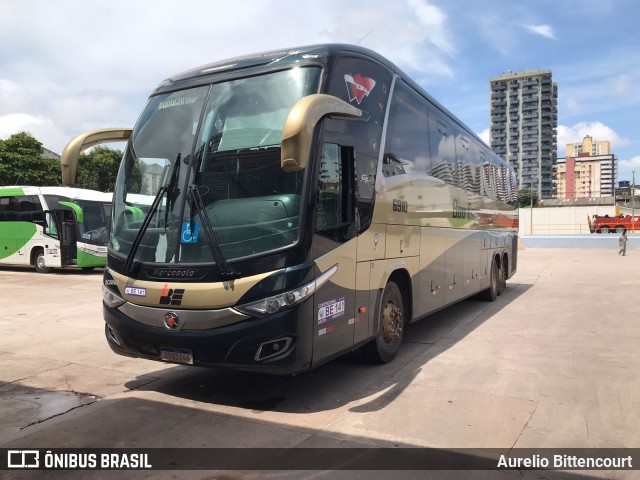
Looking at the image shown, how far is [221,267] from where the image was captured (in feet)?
14.2

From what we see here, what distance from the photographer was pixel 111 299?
5039mm

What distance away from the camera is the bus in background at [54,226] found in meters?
18.7

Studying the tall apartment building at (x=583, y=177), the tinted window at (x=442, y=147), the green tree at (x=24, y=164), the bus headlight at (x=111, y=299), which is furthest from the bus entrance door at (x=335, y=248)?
the tall apartment building at (x=583, y=177)

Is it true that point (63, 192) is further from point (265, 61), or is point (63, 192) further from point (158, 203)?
point (265, 61)

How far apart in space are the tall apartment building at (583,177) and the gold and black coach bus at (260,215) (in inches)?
6913

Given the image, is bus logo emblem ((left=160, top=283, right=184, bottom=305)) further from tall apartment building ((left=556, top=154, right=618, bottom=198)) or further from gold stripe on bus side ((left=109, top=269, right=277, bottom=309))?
tall apartment building ((left=556, top=154, right=618, bottom=198))

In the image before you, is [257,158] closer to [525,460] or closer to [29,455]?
[29,455]

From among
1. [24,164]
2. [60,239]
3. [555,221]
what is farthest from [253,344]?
[555,221]

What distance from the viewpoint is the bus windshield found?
4426 mm

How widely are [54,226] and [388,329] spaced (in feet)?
55.9

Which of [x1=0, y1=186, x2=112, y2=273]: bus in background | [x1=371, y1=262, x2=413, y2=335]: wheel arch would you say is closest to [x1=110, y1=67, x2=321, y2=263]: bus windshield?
[x1=371, y1=262, x2=413, y2=335]: wheel arch

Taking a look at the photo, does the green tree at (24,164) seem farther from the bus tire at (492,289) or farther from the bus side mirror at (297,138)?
the bus side mirror at (297,138)

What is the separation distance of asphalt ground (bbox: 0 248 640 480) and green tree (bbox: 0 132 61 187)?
3404cm

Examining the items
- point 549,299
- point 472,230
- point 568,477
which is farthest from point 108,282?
point 549,299
